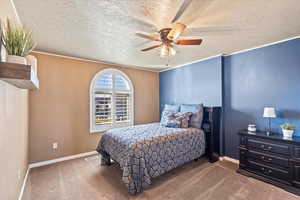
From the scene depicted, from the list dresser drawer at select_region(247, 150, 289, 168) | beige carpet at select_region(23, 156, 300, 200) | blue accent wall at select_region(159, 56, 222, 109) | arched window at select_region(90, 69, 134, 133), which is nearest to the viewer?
beige carpet at select_region(23, 156, 300, 200)

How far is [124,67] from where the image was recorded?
4336 millimetres

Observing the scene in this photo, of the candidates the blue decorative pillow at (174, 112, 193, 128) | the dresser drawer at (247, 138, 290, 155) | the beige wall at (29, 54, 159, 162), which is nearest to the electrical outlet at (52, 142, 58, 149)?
the beige wall at (29, 54, 159, 162)

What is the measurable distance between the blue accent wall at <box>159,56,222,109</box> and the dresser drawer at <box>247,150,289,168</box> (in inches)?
48.2

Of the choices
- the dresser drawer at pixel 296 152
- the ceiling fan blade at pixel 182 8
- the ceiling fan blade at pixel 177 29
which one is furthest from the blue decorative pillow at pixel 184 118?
the ceiling fan blade at pixel 182 8

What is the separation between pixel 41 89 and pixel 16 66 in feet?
7.75

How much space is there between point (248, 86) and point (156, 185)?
273cm

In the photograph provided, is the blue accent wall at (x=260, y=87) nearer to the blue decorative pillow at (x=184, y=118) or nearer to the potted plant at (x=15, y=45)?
the blue decorative pillow at (x=184, y=118)

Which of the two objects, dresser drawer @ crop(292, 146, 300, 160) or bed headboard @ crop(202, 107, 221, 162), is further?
bed headboard @ crop(202, 107, 221, 162)

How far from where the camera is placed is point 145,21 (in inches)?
75.4

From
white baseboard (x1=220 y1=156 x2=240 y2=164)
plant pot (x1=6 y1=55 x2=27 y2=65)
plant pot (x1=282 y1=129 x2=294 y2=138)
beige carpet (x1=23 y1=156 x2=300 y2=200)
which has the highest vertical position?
plant pot (x1=6 y1=55 x2=27 y2=65)

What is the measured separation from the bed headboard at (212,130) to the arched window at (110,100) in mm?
2222

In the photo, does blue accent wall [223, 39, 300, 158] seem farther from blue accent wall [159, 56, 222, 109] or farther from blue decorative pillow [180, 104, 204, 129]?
blue decorative pillow [180, 104, 204, 129]

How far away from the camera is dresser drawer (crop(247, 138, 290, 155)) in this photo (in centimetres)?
228

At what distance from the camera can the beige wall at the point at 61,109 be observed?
3031 millimetres
